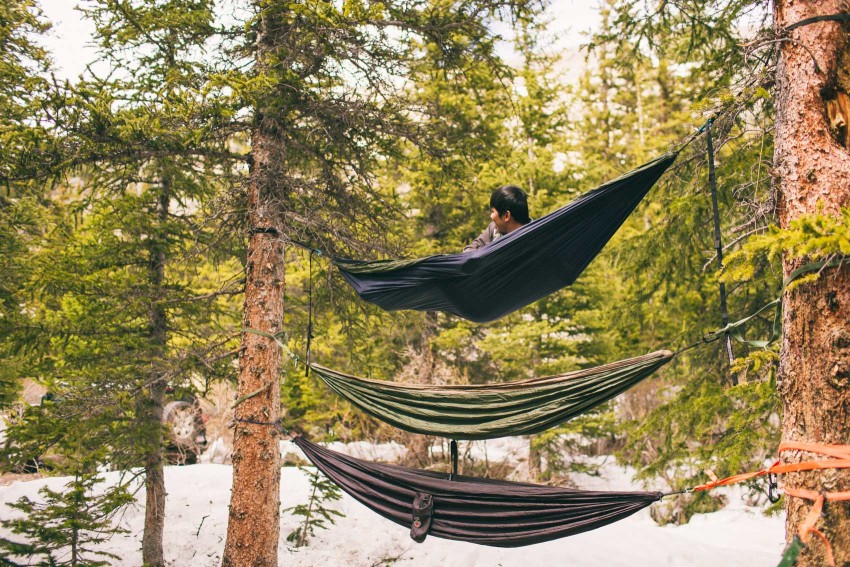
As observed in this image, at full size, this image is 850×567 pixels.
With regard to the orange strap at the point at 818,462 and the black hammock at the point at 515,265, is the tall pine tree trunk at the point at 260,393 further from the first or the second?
the orange strap at the point at 818,462

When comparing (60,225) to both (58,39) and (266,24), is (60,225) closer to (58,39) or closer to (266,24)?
(58,39)

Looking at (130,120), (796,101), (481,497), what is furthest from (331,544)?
(796,101)

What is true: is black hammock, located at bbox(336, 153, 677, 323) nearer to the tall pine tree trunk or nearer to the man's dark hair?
the man's dark hair

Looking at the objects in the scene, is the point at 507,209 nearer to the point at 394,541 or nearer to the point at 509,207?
the point at 509,207

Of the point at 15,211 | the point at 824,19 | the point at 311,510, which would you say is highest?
the point at 824,19

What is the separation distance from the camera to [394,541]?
6.36 m

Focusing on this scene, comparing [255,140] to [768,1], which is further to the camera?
[255,140]

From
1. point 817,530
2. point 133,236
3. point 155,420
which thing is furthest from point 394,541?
point 817,530

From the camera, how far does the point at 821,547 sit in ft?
7.55

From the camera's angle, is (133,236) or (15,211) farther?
(133,236)

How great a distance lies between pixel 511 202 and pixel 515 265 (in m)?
0.43

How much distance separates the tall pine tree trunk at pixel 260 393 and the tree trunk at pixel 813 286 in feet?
10.4

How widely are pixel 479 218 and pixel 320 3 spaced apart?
6093 mm

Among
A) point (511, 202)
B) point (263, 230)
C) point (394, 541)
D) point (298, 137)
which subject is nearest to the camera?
point (511, 202)
